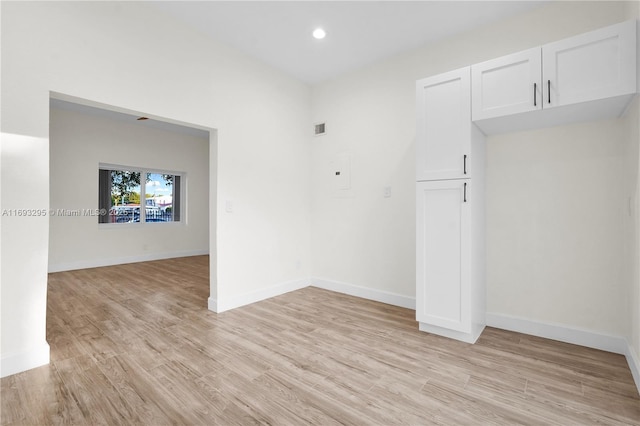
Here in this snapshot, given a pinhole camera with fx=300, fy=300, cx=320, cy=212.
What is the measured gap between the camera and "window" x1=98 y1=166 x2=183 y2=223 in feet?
21.0

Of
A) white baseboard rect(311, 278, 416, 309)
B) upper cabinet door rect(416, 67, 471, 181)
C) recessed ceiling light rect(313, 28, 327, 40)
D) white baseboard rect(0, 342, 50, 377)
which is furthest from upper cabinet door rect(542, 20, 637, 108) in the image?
white baseboard rect(0, 342, 50, 377)

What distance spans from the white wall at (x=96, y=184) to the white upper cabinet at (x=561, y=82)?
658 cm

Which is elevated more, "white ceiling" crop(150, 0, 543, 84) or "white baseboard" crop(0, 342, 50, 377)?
"white ceiling" crop(150, 0, 543, 84)

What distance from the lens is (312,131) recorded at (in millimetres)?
4512

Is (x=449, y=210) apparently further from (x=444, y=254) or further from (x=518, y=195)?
(x=518, y=195)

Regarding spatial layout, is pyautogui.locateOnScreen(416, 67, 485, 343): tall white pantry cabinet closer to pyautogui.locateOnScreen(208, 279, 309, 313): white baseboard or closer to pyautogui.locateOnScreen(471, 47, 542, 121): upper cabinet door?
pyautogui.locateOnScreen(471, 47, 542, 121): upper cabinet door

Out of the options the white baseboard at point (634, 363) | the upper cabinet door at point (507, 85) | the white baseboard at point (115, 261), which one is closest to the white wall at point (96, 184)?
the white baseboard at point (115, 261)

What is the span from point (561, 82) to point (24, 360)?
4.29 metres

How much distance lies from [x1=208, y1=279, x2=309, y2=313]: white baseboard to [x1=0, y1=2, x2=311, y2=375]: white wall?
0.16ft

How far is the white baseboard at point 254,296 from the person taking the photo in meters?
3.36

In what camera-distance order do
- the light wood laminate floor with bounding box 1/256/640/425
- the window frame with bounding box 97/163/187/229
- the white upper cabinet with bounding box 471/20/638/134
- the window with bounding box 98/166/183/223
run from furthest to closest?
1. the window with bounding box 98/166/183/223
2. the window frame with bounding box 97/163/187/229
3. the white upper cabinet with bounding box 471/20/638/134
4. the light wood laminate floor with bounding box 1/256/640/425

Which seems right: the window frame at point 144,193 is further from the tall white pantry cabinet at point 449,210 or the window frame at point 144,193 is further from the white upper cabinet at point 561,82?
the white upper cabinet at point 561,82

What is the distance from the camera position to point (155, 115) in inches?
110

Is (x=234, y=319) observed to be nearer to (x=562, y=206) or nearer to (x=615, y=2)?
(x=562, y=206)
